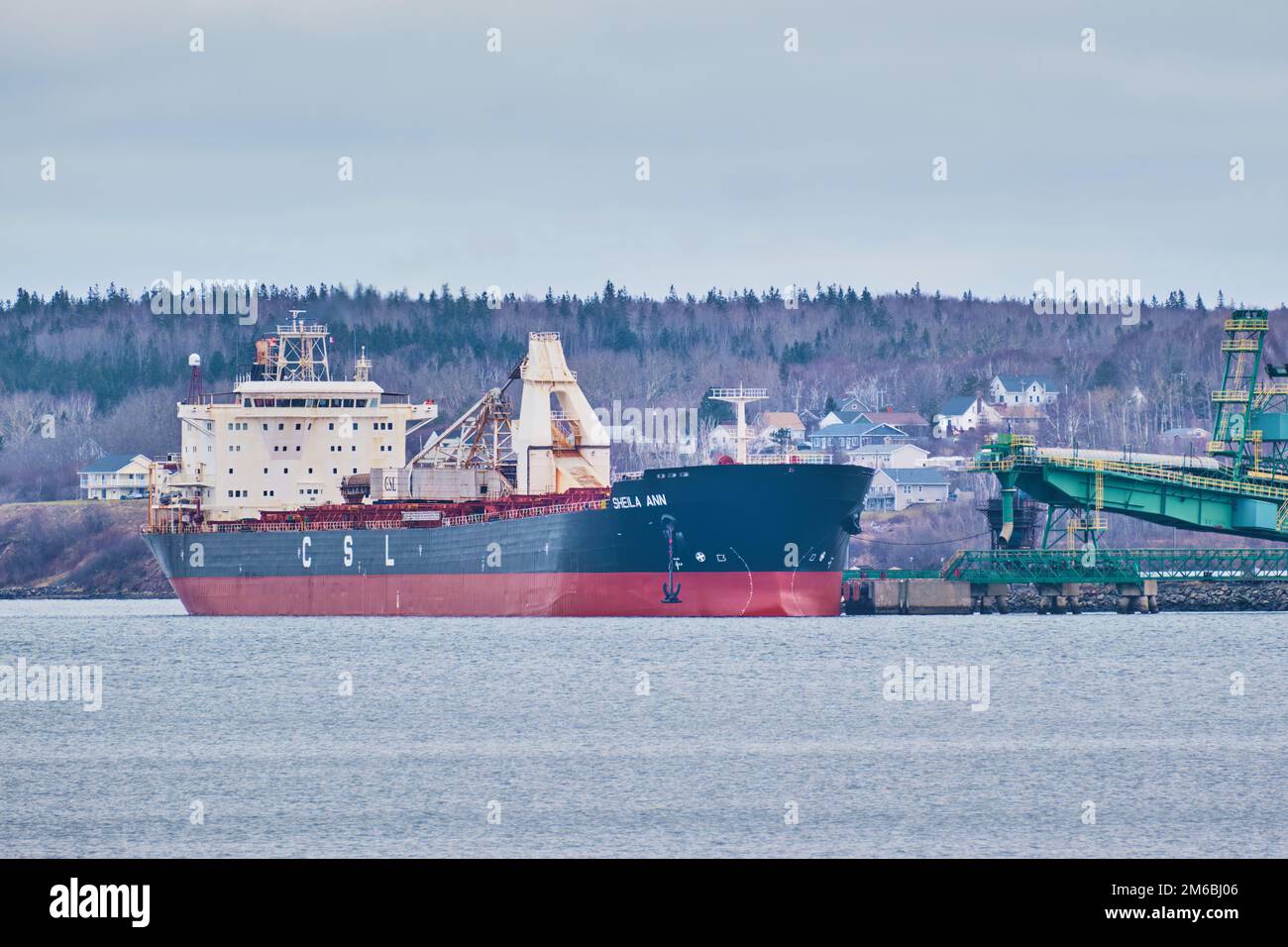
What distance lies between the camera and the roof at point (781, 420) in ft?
390

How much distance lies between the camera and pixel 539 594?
52.2 meters

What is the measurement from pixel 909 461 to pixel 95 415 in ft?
192

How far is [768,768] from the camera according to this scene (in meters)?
26.4

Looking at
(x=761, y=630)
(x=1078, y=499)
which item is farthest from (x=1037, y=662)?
(x=1078, y=499)

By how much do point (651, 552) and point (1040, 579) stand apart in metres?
13.4

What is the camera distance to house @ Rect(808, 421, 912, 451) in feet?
376

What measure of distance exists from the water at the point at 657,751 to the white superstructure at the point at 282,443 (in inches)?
651

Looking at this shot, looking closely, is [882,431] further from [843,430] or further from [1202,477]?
[1202,477]

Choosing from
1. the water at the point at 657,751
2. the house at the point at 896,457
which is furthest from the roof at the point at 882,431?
the water at the point at 657,751

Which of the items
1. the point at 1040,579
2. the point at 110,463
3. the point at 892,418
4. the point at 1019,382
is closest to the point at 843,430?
the point at 892,418

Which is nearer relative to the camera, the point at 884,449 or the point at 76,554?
the point at 76,554

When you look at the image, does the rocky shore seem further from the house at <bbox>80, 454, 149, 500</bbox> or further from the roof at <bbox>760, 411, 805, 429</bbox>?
the house at <bbox>80, 454, 149, 500</bbox>

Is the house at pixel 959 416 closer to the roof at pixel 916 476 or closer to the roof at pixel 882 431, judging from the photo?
the roof at pixel 882 431

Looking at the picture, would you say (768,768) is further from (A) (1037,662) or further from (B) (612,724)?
(A) (1037,662)
